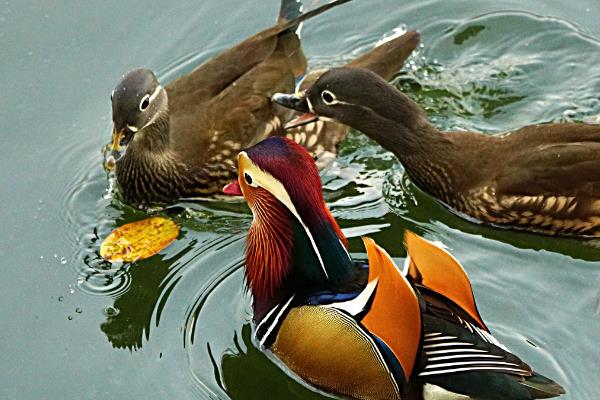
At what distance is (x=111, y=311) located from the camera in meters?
4.96

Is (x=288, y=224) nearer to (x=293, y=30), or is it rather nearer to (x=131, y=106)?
(x=131, y=106)

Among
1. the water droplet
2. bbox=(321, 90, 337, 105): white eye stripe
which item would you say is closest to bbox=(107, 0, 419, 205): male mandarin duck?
bbox=(321, 90, 337, 105): white eye stripe

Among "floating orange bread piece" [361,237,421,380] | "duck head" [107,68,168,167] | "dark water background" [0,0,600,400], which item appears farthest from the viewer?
"duck head" [107,68,168,167]

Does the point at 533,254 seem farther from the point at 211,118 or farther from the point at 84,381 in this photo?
the point at 84,381

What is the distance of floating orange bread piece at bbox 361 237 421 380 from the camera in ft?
13.1

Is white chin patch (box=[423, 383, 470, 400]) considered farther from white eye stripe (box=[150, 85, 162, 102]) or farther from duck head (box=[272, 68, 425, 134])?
white eye stripe (box=[150, 85, 162, 102])

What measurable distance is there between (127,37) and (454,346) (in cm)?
294

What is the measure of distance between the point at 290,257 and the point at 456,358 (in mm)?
805

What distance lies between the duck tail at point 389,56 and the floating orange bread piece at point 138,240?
3.99ft

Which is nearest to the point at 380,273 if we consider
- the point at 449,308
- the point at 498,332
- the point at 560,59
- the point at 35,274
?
the point at 449,308

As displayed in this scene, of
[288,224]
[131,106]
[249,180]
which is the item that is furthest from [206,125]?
[288,224]

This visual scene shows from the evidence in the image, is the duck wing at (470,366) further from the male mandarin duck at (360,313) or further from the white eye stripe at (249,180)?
the white eye stripe at (249,180)

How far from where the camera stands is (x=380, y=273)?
402 centimetres

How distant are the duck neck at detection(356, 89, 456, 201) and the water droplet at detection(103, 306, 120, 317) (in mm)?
1350
